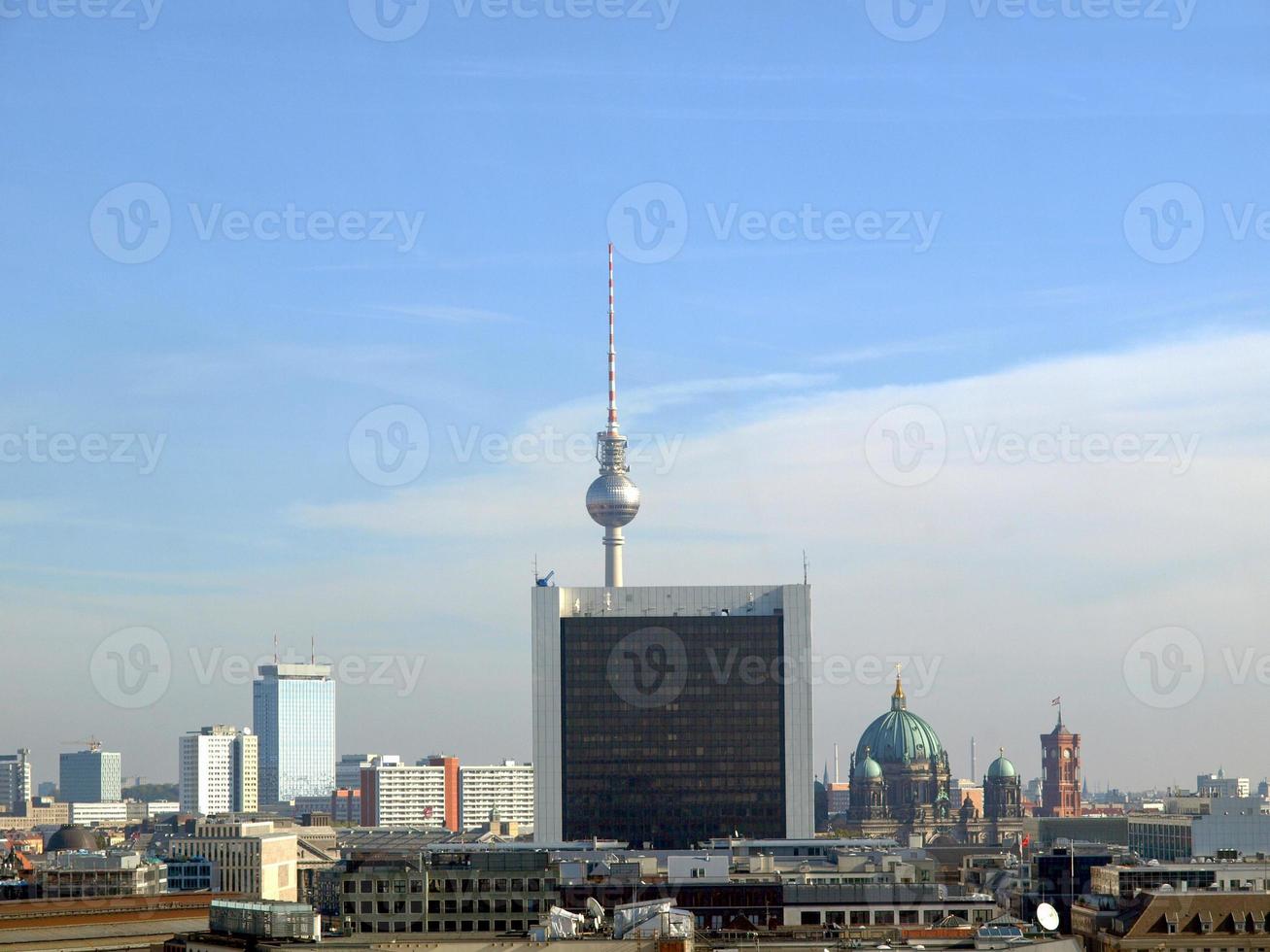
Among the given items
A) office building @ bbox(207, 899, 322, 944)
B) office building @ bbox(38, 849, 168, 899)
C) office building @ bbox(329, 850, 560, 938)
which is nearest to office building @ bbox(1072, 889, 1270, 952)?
office building @ bbox(329, 850, 560, 938)

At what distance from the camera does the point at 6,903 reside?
140 meters

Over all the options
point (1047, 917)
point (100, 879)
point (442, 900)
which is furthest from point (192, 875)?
point (1047, 917)

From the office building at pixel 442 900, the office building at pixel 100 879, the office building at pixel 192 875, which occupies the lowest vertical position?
the office building at pixel 192 875

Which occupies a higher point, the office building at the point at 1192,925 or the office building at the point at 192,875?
the office building at the point at 1192,925

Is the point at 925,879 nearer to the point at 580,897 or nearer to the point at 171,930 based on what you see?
the point at 580,897

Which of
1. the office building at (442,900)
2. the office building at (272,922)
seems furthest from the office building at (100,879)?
the office building at (272,922)

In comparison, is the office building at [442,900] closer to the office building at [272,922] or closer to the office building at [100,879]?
the office building at [272,922]

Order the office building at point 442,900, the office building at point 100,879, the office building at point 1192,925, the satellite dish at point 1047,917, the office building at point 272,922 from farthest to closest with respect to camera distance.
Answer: the office building at point 100,879 → the office building at point 442,900 → the office building at point 1192,925 → the satellite dish at point 1047,917 → the office building at point 272,922

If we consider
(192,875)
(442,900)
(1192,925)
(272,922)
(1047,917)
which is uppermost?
(272,922)

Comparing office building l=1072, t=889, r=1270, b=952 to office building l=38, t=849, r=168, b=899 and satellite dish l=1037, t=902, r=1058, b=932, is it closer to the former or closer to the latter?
satellite dish l=1037, t=902, r=1058, b=932

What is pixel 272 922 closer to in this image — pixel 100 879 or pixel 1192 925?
pixel 1192 925

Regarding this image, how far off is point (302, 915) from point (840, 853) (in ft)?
283

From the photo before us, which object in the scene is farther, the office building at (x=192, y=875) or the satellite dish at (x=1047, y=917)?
the office building at (x=192, y=875)

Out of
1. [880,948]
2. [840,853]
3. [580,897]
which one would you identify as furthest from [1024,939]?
[840,853]
